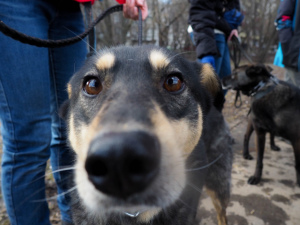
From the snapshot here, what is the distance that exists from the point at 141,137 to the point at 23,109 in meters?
1.27

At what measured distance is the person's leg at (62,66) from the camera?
2.12 meters

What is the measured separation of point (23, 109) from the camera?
A: 5.50 feet

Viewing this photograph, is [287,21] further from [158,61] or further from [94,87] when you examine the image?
[94,87]

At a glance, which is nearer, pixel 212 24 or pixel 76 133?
pixel 76 133

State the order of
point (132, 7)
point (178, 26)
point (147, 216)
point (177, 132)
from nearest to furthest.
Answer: point (177, 132), point (147, 216), point (132, 7), point (178, 26)

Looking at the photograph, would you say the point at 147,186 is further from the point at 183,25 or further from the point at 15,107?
the point at 183,25

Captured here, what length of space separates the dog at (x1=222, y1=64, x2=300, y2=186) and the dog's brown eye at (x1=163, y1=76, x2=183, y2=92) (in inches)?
104

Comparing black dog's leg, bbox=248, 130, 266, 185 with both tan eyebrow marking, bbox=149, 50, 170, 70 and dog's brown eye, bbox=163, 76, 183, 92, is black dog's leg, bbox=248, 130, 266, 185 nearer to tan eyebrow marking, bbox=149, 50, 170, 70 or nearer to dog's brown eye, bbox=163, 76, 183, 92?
dog's brown eye, bbox=163, 76, 183, 92

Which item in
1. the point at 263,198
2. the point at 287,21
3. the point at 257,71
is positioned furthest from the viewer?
the point at 257,71

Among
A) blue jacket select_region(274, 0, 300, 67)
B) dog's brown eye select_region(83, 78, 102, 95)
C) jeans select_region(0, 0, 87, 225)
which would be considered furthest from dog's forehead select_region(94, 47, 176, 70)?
blue jacket select_region(274, 0, 300, 67)

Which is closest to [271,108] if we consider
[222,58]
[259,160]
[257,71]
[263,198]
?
[257,71]

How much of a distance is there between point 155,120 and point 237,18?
3.74 m

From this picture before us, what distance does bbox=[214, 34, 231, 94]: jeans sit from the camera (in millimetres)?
3831

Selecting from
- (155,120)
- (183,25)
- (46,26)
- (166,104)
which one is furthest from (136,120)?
(183,25)
